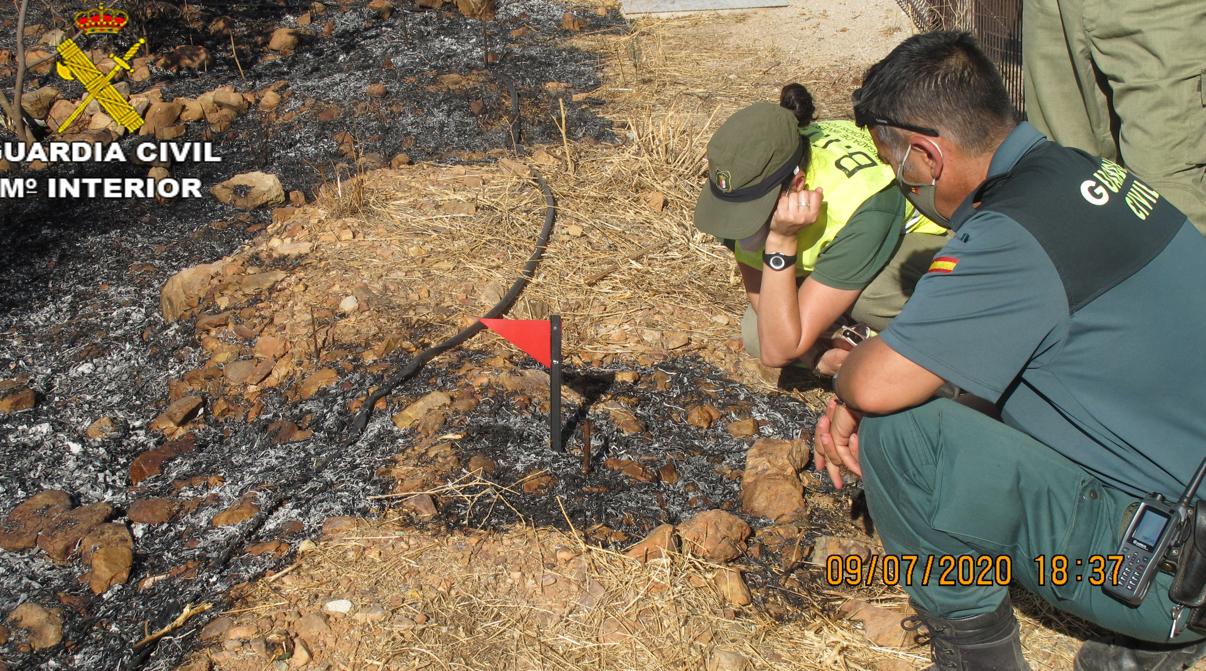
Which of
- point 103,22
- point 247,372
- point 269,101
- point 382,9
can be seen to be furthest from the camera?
point 382,9

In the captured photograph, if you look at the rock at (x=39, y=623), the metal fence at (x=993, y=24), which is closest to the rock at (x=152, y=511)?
the rock at (x=39, y=623)

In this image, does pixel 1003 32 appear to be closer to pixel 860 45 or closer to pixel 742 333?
pixel 860 45

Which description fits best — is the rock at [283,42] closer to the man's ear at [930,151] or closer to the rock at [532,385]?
the rock at [532,385]

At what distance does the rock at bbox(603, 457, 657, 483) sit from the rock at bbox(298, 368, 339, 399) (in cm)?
106

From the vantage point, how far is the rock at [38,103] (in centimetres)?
544

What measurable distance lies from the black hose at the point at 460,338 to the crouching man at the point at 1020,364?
166cm

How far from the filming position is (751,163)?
263cm

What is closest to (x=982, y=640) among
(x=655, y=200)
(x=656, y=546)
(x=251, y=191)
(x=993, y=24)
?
(x=656, y=546)

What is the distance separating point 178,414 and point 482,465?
1.16 metres

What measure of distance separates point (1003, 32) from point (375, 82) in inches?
139

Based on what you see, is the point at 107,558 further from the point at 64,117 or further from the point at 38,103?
the point at 38,103

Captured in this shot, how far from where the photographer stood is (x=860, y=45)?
21.2 ft

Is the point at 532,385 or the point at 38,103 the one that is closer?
the point at 532,385

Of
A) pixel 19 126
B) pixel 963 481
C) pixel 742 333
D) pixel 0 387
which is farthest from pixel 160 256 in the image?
pixel 963 481
